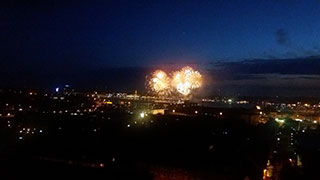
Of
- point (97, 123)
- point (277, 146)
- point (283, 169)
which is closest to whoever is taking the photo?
point (283, 169)

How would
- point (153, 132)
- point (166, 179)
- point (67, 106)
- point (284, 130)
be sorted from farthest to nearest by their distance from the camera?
1. point (67, 106)
2. point (284, 130)
3. point (153, 132)
4. point (166, 179)

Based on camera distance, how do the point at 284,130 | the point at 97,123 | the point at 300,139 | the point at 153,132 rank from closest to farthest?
the point at 153,132
the point at 97,123
the point at 300,139
the point at 284,130

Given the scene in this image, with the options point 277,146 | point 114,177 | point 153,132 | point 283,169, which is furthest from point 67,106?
point 114,177

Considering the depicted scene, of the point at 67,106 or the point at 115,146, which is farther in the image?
the point at 67,106

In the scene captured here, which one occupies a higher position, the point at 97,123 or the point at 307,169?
the point at 97,123

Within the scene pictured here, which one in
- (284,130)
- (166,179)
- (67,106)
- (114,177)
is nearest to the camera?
(114,177)

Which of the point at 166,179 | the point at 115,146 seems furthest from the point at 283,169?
the point at 115,146

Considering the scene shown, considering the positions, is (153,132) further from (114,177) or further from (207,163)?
(114,177)

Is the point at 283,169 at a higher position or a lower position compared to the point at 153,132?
lower

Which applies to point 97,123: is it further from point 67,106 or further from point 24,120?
point 67,106
